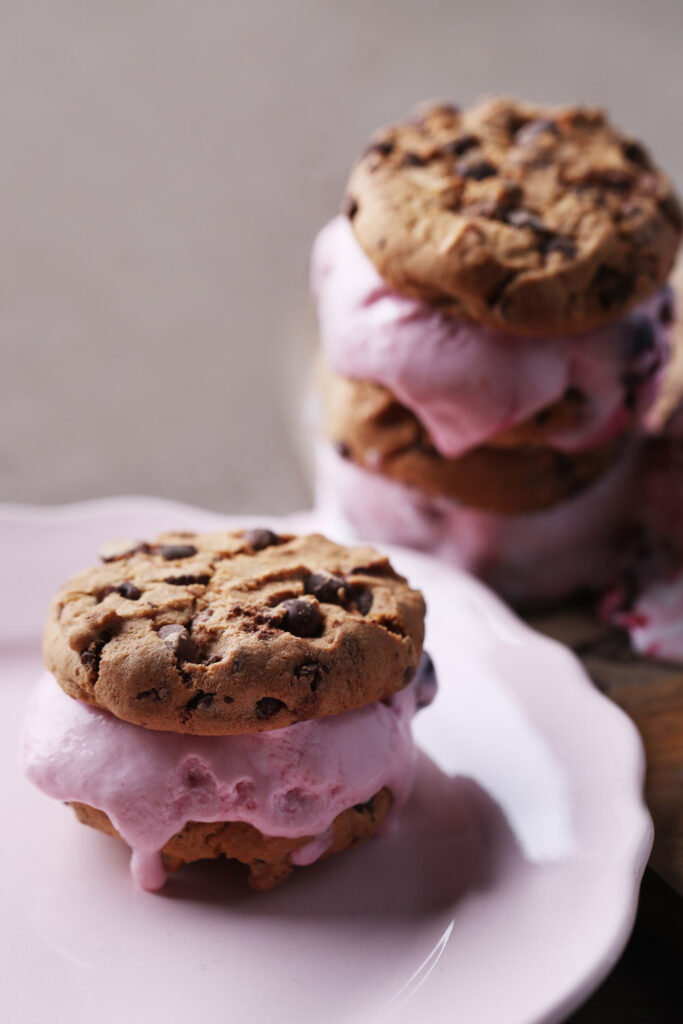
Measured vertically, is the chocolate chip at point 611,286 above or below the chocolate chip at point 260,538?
above

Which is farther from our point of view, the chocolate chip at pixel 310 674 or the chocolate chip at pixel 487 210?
the chocolate chip at pixel 487 210

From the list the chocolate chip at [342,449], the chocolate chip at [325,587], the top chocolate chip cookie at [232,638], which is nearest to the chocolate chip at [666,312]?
the chocolate chip at [342,449]

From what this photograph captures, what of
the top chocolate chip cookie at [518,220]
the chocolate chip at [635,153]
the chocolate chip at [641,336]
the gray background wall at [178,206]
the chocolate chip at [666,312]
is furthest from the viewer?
the gray background wall at [178,206]

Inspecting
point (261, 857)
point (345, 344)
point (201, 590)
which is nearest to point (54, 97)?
point (345, 344)

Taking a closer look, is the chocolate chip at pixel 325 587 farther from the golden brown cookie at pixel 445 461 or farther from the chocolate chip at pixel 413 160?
the chocolate chip at pixel 413 160

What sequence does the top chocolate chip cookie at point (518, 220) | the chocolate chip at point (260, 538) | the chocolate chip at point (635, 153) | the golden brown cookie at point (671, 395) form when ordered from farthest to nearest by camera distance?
1. the golden brown cookie at point (671, 395)
2. the chocolate chip at point (635, 153)
3. the top chocolate chip cookie at point (518, 220)
4. the chocolate chip at point (260, 538)

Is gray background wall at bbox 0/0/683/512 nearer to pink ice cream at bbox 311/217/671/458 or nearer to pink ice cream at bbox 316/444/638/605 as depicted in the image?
pink ice cream at bbox 316/444/638/605

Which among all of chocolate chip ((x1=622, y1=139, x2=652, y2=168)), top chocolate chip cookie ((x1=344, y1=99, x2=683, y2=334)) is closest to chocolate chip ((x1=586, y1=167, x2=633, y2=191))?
top chocolate chip cookie ((x1=344, y1=99, x2=683, y2=334))
